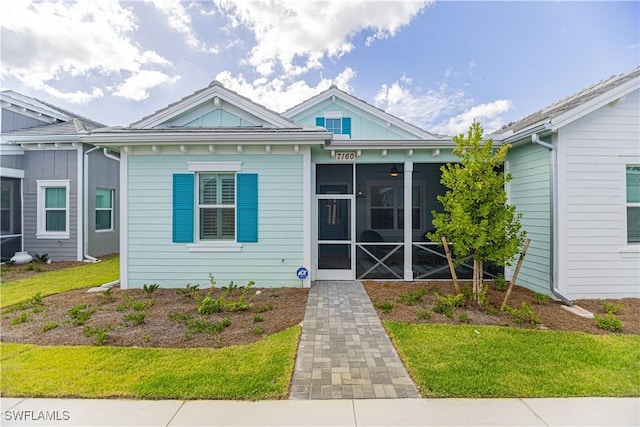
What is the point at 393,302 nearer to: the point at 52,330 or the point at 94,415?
the point at 94,415

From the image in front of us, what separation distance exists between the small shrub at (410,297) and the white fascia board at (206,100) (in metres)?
4.62

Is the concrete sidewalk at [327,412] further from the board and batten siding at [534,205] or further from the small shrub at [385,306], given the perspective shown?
the board and batten siding at [534,205]

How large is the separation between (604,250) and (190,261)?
8815 mm

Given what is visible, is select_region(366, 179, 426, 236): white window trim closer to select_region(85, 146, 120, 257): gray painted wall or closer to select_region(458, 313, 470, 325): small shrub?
select_region(458, 313, 470, 325): small shrub

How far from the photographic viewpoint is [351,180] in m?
7.59

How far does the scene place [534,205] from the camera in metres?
6.29

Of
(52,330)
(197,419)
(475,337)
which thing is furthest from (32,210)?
(475,337)

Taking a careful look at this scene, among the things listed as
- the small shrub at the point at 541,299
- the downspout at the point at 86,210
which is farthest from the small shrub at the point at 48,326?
the small shrub at the point at 541,299

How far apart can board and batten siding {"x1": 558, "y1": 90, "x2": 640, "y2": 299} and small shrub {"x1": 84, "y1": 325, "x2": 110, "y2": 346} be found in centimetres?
788

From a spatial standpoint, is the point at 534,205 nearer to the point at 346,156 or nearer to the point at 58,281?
the point at 346,156

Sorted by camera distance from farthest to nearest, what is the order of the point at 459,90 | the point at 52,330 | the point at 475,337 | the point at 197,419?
the point at 459,90 → the point at 52,330 → the point at 475,337 → the point at 197,419

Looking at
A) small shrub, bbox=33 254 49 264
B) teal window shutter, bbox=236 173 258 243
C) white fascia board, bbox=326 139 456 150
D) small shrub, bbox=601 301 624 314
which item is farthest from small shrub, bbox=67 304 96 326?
small shrub, bbox=601 301 624 314

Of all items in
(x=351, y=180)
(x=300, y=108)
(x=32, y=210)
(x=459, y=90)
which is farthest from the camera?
(x=459, y=90)

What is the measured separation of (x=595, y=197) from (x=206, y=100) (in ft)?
28.7
